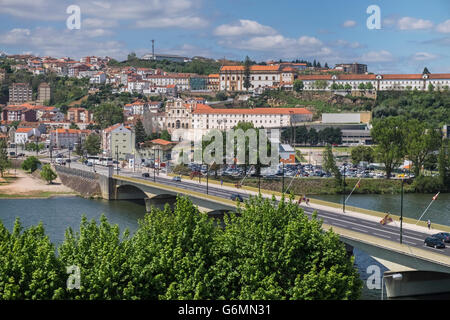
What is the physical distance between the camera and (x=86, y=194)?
83.5 ft

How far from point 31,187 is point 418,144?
17.8m

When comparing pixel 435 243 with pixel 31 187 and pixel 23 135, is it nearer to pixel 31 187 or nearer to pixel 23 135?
pixel 31 187

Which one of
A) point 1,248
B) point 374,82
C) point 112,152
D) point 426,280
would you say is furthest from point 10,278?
point 374,82

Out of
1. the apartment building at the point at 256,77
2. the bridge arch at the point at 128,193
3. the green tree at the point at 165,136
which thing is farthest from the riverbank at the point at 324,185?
the apartment building at the point at 256,77

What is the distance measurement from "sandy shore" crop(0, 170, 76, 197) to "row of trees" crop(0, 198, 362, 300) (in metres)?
18.0

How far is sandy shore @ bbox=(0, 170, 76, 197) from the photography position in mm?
25797

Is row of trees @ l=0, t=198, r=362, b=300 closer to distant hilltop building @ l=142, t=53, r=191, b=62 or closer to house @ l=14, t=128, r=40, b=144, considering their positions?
house @ l=14, t=128, r=40, b=144

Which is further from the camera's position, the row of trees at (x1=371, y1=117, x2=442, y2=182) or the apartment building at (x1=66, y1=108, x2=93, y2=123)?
the apartment building at (x1=66, y1=108, x2=93, y2=123)

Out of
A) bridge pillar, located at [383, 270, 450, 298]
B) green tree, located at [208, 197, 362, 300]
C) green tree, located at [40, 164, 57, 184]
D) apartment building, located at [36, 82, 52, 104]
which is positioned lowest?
bridge pillar, located at [383, 270, 450, 298]

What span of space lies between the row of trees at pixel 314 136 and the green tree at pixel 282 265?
34223 mm

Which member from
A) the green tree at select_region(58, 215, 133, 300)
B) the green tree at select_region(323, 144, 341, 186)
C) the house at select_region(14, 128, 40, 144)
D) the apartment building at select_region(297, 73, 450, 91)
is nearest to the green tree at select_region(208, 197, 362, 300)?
the green tree at select_region(58, 215, 133, 300)

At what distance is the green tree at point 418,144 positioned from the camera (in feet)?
91.3

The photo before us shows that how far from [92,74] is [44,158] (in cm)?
3449

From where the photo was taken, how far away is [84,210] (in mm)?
21391
